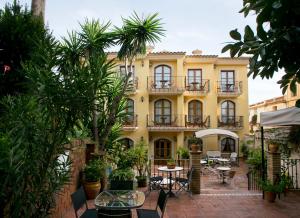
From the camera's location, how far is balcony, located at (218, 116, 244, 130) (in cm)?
2119

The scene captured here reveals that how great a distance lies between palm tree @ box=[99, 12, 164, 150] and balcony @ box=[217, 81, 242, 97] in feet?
44.6

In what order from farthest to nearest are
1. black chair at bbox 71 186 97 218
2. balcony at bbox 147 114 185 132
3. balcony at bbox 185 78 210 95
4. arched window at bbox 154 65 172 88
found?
1. balcony at bbox 185 78 210 95
2. arched window at bbox 154 65 172 88
3. balcony at bbox 147 114 185 132
4. black chair at bbox 71 186 97 218

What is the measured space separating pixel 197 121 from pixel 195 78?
346cm

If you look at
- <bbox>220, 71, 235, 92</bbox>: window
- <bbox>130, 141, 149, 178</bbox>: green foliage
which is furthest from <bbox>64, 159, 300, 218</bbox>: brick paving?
<bbox>220, 71, 235, 92</bbox>: window

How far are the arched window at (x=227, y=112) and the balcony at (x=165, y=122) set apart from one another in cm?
360

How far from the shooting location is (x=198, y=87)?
21.5 m

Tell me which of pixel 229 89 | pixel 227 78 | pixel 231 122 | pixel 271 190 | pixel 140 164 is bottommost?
pixel 271 190

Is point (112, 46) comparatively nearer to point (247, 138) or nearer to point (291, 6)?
point (291, 6)

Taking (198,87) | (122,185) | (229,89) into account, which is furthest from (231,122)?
(122,185)

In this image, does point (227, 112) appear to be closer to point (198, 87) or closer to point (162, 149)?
point (198, 87)

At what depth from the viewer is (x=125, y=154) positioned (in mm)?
9719

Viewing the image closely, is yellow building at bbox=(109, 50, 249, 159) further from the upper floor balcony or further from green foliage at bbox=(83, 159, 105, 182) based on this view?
green foliage at bbox=(83, 159, 105, 182)

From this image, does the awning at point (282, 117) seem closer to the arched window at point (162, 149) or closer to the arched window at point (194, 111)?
the arched window at point (194, 111)

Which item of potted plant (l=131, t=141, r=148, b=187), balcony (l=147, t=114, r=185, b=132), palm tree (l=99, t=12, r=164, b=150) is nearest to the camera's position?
palm tree (l=99, t=12, r=164, b=150)
